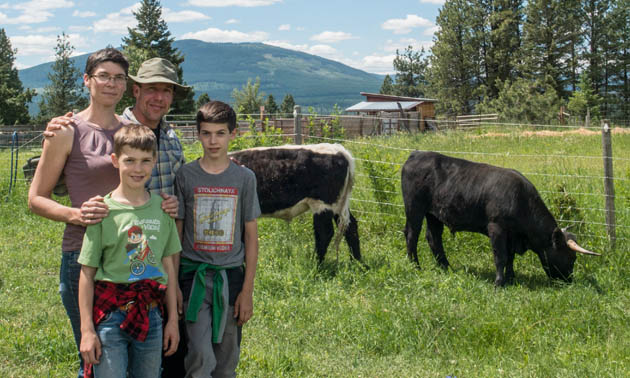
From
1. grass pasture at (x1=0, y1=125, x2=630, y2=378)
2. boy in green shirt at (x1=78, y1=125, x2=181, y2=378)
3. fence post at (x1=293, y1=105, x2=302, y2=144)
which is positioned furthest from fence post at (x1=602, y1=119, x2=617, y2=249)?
boy in green shirt at (x1=78, y1=125, x2=181, y2=378)

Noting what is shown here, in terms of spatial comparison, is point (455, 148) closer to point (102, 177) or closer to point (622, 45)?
point (102, 177)

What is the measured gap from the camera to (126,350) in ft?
8.79

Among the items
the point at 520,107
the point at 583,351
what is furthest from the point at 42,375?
the point at 520,107

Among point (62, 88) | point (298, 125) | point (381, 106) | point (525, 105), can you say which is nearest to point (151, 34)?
point (62, 88)

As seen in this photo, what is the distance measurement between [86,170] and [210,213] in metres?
0.66

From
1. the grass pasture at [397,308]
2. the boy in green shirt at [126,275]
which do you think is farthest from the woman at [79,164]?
the grass pasture at [397,308]

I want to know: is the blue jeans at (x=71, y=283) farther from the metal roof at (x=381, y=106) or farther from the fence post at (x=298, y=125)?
the metal roof at (x=381, y=106)

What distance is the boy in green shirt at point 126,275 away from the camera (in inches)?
102

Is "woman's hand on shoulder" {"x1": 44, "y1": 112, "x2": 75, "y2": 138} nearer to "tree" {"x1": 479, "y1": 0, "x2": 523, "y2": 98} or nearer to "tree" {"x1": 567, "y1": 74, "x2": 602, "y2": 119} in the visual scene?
"tree" {"x1": 567, "y1": 74, "x2": 602, "y2": 119}

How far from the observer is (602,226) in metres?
6.94

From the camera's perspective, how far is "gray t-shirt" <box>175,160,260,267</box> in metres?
3.05

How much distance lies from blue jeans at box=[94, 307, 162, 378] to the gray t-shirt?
43cm

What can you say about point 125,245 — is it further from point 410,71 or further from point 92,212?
point 410,71

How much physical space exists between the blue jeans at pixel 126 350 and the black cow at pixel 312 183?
4.49 metres
